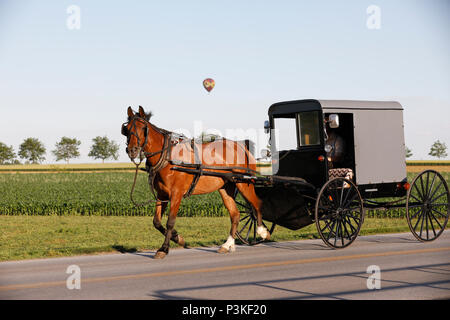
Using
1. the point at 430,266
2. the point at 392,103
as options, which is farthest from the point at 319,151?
the point at 430,266

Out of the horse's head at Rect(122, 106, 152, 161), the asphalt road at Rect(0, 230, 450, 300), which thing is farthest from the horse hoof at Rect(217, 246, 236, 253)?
the horse's head at Rect(122, 106, 152, 161)

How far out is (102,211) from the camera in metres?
28.2

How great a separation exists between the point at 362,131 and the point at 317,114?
1134 millimetres

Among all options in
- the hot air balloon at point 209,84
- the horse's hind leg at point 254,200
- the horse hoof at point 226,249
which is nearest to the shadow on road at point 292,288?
the horse hoof at point 226,249

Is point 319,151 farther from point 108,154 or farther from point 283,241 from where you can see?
point 108,154

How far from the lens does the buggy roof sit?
11.7 meters

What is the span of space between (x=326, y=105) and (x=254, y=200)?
2575 millimetres

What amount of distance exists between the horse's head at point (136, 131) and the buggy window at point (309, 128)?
3.61 metres

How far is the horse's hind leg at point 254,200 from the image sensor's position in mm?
11883

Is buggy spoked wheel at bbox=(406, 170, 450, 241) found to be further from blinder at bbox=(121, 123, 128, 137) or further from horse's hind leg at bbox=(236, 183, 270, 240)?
blinder at bbox=(121, 123, 128, 137)

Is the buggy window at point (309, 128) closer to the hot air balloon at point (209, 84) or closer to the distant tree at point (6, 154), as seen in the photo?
the hot air balloon at point (209, 84)

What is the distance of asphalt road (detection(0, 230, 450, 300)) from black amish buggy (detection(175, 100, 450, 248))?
0.83 meters
